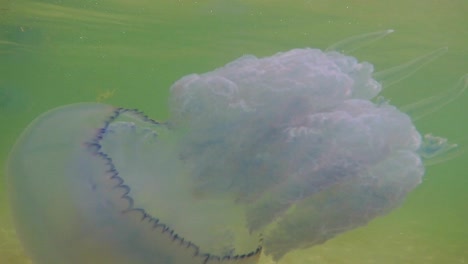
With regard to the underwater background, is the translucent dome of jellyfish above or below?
below

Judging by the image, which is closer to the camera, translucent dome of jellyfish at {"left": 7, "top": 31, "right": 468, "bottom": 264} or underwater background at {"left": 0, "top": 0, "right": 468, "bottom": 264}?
translucent dome of jellyfish at {"left": 7, "top": 31, "right": 468, "bottom": 264}

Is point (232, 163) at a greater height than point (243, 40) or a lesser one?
lesser

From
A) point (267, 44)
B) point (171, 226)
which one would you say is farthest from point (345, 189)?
point (267, 44)

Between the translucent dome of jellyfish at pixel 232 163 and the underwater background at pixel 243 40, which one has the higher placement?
the underwater background at pixel 243 40

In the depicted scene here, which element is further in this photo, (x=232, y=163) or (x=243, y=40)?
(x=243, y=40)
